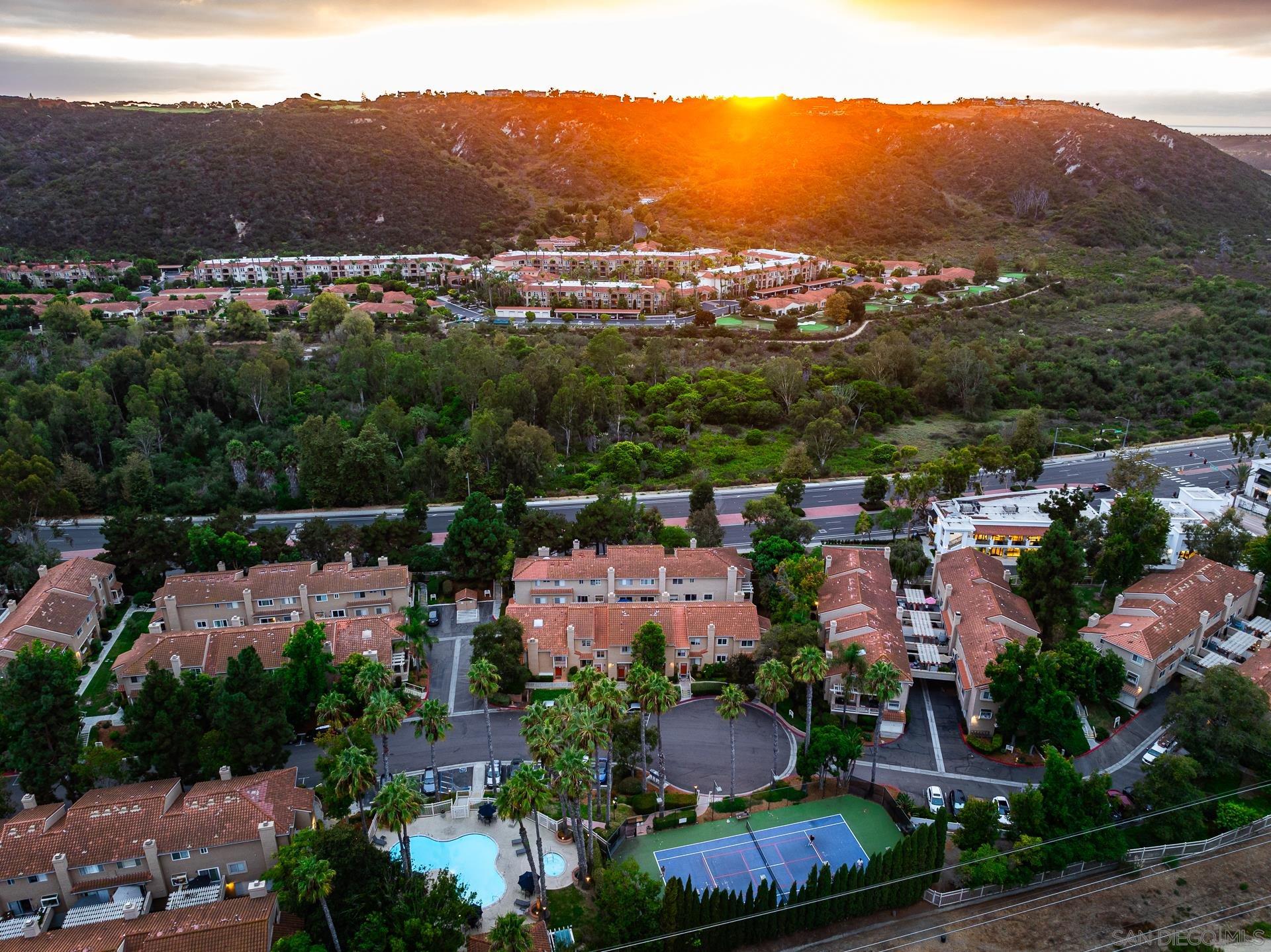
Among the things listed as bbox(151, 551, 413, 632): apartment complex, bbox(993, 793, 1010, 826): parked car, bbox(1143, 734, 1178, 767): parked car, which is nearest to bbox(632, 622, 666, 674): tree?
bbox(151, 551, 413, 632): apartment complex

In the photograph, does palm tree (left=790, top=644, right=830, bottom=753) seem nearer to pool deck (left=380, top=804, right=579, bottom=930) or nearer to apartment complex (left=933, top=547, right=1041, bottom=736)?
apartment complex (left=933, top=547, right=1041, bottom=736)

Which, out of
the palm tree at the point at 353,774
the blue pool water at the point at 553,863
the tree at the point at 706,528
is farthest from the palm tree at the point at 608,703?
the tree at the point at 706,528

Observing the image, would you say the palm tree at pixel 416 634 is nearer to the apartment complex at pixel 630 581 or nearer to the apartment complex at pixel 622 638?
the apartment complex at pixel 622 638

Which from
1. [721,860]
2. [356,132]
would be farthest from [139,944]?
[356,132]

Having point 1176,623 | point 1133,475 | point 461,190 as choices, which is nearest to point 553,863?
point 1176,623

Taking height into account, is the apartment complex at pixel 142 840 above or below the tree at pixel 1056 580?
below
